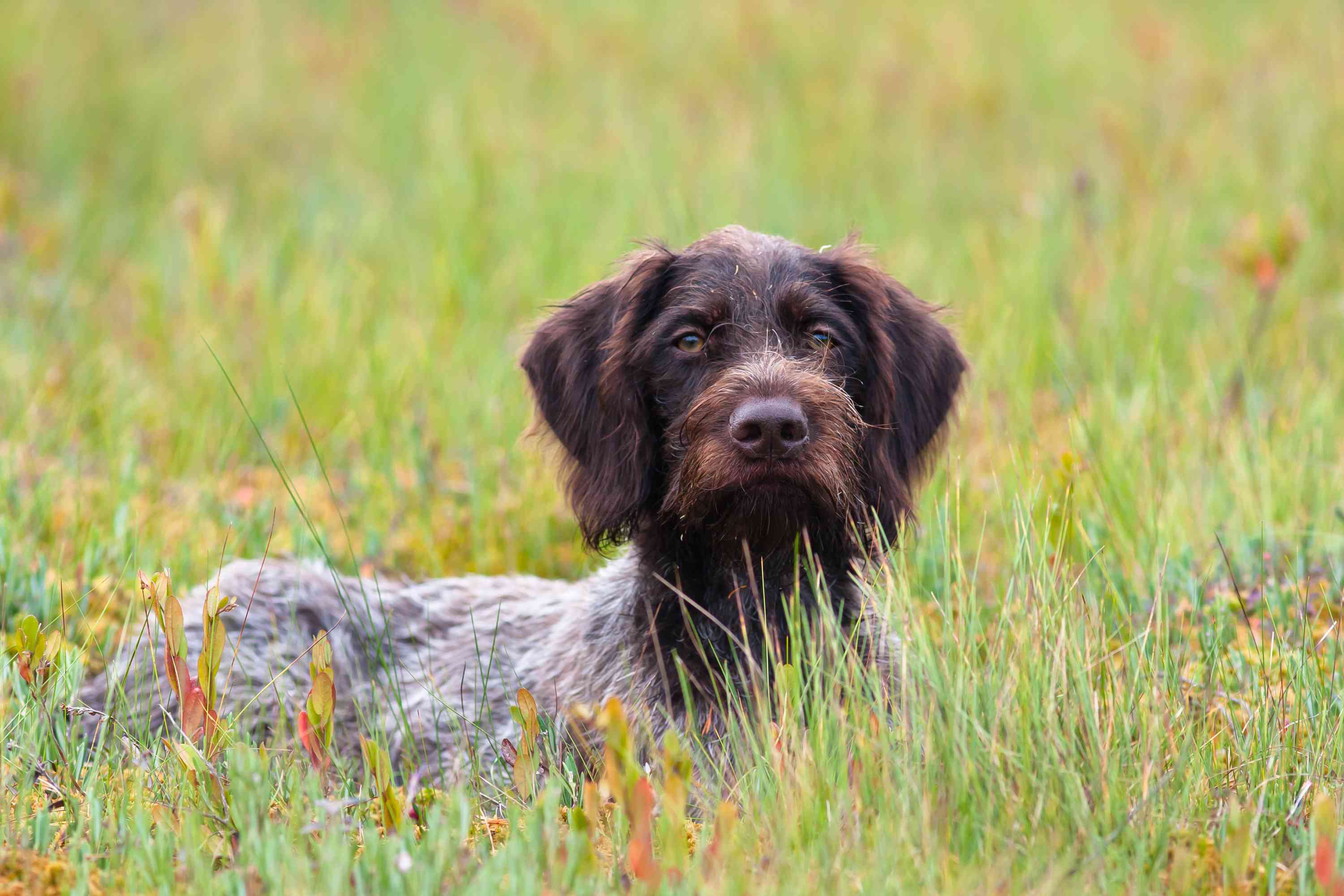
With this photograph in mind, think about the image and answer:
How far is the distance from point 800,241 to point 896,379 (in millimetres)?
4803

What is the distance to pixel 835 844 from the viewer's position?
274 centimetres

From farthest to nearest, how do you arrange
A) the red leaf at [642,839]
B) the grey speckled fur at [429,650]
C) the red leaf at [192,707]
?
the grey speckled fur at [429,650], the red leaf at [192,707], the red leaf at [642,839]

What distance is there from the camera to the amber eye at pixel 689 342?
4.10 metres

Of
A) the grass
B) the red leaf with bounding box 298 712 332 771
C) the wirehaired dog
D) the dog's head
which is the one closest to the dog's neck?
the wirehaired dog

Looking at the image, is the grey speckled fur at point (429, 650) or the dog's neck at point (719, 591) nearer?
the dog's neck at point (719, 591)

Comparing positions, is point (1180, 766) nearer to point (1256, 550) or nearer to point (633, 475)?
point (633, 475)

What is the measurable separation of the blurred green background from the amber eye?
0.81 meters

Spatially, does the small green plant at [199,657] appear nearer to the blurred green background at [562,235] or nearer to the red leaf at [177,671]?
the red leaf at [177,671]

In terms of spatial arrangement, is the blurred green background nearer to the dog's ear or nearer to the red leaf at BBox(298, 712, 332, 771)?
the dog's ear

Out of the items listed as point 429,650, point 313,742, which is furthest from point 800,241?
point 313,742

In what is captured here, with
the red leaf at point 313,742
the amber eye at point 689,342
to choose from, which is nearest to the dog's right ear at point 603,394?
the amber eye at point 689,342

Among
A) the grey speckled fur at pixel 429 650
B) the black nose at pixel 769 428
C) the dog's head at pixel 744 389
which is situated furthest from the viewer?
the grey speckled fur at pixel 429 650

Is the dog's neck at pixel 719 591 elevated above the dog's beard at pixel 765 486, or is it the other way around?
the dog's beard at pixel 765 486

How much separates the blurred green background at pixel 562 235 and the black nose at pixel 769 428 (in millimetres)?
548
